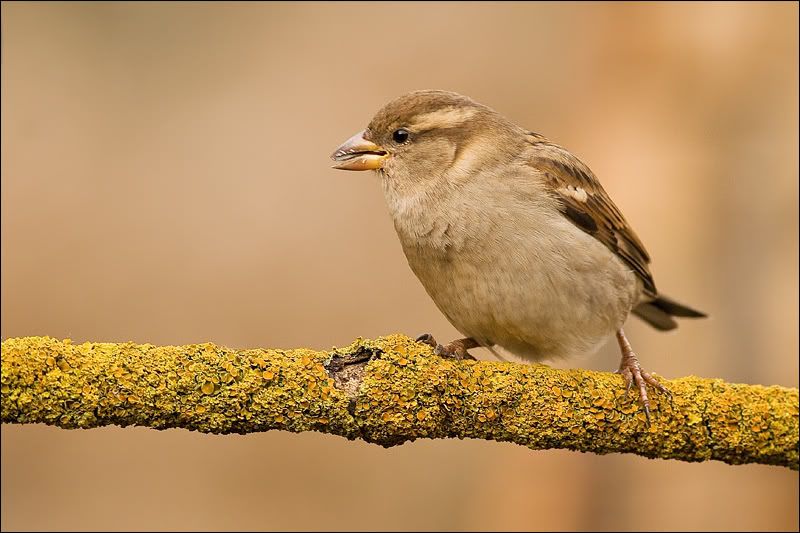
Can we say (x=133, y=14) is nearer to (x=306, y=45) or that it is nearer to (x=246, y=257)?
(x=306, y=45)

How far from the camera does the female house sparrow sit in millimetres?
3361

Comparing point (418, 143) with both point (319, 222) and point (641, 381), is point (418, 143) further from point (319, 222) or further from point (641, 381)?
point (319, 222)

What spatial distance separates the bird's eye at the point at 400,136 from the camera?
3656 millimetres

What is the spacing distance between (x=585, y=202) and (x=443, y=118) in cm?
63

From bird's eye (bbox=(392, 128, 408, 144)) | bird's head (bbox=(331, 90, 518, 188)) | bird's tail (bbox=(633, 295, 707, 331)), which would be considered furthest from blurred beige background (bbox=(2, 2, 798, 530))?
bird's eye (bbox=(392, 128, 408, 144))

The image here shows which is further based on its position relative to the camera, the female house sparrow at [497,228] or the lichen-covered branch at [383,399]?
the female house sparrow at [497,228]

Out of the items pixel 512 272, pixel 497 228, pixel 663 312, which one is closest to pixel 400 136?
pixel 497 228

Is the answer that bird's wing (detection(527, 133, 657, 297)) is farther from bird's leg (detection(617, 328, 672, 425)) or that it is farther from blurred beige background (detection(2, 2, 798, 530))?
blurred beige background (detection(2, 2, 798, 530))

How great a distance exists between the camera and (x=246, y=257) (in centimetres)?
624

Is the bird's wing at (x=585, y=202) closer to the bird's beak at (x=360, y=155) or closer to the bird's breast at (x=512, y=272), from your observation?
the bird's breast at (x=512, y=272)

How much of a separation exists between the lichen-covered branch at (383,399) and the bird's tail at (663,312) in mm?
1324

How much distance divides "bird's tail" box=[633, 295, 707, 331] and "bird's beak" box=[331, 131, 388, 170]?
142 cm

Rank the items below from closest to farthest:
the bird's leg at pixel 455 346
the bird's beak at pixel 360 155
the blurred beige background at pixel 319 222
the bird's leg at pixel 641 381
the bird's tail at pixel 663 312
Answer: the bird's leg at pixel 641 381 → the bird's leg at pixel 455 346 → the bird's beak at pixel 360 155 → the bird's tail at pixel 663 312 → the blurred beige background at pixel 319 222

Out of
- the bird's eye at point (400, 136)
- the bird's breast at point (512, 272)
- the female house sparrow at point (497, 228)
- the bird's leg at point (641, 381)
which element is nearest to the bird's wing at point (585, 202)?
the female house sparrow at point (497, 228)
